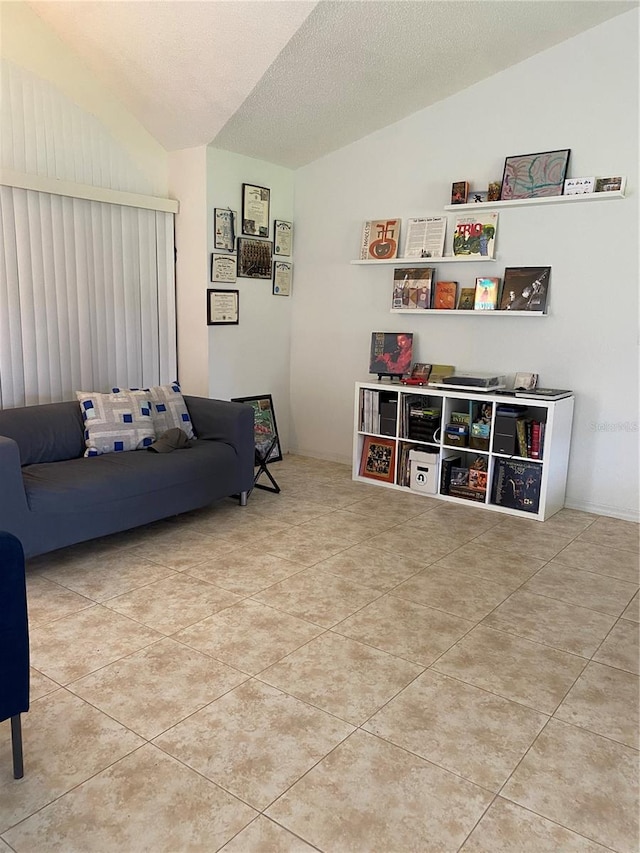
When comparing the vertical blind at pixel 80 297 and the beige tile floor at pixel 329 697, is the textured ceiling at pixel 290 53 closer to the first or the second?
the vertical blind at pixel 80 297

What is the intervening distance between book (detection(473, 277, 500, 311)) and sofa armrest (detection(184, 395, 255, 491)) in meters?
1.65

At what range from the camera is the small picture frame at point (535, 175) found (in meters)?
3.93

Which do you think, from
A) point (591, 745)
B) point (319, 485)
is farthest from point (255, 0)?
point (591, 745)

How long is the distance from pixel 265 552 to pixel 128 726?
1.46m

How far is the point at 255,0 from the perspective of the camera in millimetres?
3180

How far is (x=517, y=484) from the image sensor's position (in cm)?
398

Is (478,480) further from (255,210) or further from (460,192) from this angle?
(255,210)

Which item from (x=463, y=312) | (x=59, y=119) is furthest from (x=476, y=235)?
(x=59, y=119)

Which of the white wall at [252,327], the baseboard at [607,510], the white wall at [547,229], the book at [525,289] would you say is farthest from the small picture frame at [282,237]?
the baseboard at [607,510]

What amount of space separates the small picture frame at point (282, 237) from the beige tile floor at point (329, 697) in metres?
2.51

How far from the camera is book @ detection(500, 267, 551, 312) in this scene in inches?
160

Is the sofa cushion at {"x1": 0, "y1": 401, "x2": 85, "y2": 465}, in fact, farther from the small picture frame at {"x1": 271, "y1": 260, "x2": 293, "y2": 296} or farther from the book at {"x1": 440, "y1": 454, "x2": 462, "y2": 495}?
the book at {"x1": 440, "y1": 454, "x2": 462, "y2": 495}

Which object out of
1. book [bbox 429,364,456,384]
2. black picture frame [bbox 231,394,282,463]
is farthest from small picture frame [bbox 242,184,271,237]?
book [bbox 429,364,456,384]

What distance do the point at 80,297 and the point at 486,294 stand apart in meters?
2.62
